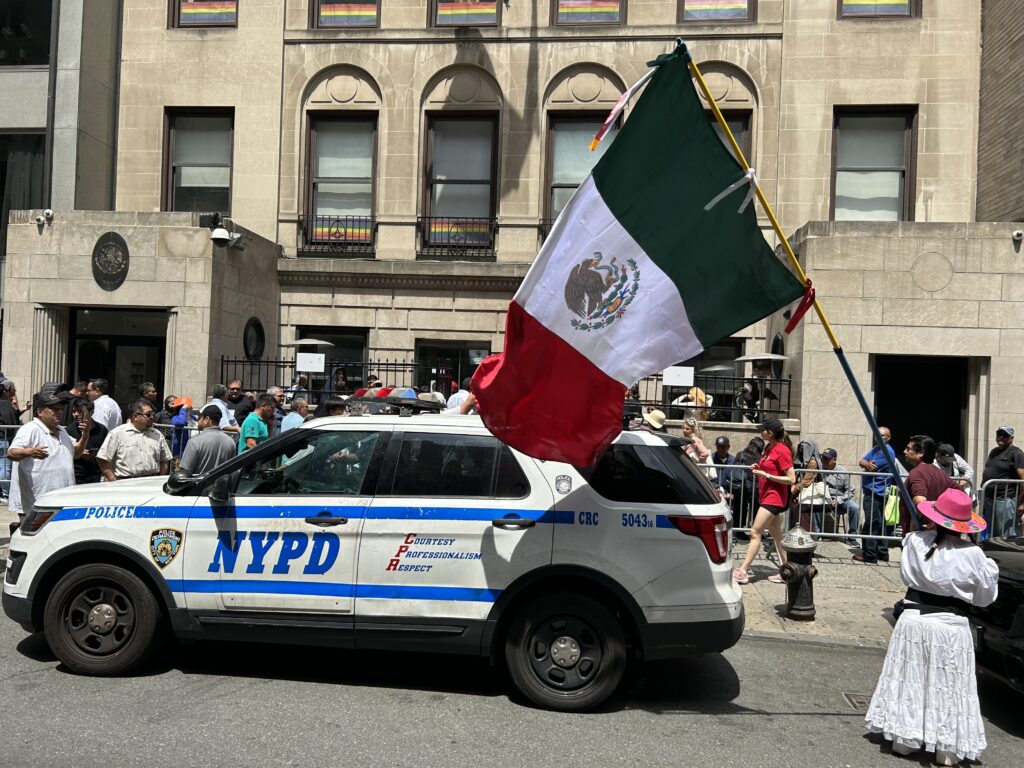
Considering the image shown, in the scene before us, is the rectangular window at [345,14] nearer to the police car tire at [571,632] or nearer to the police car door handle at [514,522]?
the police car door handle at [514,522]

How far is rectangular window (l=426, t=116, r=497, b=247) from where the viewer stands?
53.6 feet

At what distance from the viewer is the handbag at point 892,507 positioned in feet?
31.1

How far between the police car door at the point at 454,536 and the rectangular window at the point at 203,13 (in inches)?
585

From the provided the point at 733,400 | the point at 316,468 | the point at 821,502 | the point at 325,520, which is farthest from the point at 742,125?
the point at 325,520

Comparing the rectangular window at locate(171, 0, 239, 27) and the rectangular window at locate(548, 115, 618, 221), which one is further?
the rectangular window at locate(171, 0, 239, 27)

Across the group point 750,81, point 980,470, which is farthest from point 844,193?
point 980,470

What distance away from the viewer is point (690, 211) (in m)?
5.03

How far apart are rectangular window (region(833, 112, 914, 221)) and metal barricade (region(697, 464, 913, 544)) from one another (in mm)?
7230

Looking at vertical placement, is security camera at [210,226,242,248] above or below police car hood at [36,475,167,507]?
above

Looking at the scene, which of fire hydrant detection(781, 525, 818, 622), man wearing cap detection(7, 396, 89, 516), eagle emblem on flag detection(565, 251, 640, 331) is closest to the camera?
eagle emblem on flag detection(565, 251, 640, 331)

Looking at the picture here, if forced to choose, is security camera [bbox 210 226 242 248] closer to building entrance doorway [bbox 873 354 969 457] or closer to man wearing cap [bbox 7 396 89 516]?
man wearing cap [bbox 7 396 89 516]

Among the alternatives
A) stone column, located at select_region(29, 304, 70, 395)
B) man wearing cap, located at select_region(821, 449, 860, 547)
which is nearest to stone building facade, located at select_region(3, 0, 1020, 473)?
stone column, located at select_region(29, 304, 70, 395)

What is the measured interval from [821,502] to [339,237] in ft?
35.6

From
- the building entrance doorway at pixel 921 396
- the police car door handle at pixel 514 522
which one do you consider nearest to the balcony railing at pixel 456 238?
the building entrance doorway at pixel 921 396
